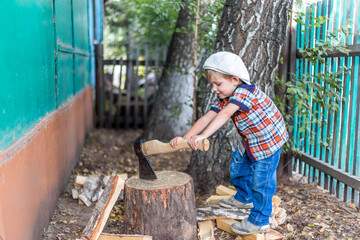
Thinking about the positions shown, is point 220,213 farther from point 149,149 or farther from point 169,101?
point 169,101

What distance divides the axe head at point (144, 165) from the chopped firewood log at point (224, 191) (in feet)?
2.92

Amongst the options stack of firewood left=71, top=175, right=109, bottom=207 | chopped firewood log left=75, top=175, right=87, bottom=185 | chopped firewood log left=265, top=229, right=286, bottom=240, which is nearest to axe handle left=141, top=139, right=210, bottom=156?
chopped firewood log left=265, top=229, right=286, bottom=240

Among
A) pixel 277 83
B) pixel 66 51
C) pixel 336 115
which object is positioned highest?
pixel 66 51

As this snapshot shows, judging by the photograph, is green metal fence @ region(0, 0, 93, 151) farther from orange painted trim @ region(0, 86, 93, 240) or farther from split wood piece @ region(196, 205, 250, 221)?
split wood piece @ region(196, 205, 250, 221)

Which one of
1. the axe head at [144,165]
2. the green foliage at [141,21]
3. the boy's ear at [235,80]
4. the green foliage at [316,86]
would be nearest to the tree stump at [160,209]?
the axe head at [144,165]

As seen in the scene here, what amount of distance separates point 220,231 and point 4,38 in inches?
90.4

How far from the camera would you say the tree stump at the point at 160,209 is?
2783mm

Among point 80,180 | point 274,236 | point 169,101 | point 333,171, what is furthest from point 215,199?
point 169,101

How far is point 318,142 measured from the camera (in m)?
4.21

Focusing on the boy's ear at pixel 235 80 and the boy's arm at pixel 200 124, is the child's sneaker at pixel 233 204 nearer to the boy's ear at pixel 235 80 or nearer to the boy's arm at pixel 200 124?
the boy's arm at pixel 200 124

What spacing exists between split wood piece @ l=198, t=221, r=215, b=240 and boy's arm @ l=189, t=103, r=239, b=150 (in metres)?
0.84

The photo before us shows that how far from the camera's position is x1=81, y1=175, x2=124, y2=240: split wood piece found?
2.59 m

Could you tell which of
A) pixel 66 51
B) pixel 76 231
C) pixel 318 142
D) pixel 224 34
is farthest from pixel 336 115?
pixel 66 51

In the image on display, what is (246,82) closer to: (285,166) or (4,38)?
(4,38)
